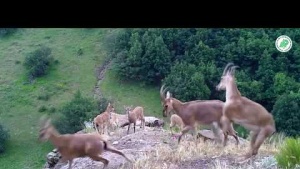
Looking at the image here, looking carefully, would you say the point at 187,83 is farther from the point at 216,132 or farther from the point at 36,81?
the point at 216,132

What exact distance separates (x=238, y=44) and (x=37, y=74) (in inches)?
701

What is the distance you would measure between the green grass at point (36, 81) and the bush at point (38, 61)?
0.54 metres

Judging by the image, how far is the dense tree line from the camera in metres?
46.4

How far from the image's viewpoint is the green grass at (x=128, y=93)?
48062 mm

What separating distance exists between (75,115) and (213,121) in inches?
1256

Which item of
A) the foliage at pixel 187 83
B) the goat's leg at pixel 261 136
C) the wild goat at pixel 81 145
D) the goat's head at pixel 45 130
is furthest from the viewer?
the foliage at pixel 187 83

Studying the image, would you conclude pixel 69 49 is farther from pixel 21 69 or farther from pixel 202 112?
pixel 202 112

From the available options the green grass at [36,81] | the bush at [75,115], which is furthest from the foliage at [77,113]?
the green grass at [36,81]

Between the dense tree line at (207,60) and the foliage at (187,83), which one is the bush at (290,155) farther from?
the foliage at (187,83)

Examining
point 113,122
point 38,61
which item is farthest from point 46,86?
point 113,122

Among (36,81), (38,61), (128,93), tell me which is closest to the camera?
(128,93)

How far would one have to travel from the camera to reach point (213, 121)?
11.9 meters
